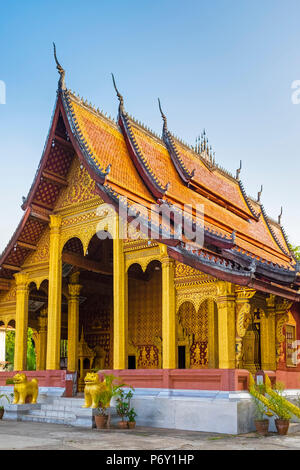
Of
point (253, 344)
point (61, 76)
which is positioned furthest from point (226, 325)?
point (61, 76)

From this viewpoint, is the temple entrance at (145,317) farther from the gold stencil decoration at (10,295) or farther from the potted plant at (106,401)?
the potted plant at (106,401)

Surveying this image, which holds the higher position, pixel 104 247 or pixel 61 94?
pixel 61 94

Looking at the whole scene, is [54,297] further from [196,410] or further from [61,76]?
[61,76]

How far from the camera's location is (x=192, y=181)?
15672 millimetres

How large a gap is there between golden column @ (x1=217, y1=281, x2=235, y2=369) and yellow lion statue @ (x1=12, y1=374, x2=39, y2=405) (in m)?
4.59

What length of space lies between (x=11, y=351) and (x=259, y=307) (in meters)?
38.4

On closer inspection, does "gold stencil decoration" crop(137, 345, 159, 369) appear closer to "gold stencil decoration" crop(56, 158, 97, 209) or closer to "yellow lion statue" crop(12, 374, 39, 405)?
"yellow lion statue" crop(12, 374, 39, 405)

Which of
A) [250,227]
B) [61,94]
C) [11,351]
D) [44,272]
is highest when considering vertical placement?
[61,94]

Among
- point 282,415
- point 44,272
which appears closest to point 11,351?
point 44,272

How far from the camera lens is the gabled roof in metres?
10.9

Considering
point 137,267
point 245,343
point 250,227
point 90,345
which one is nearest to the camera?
point 245,343

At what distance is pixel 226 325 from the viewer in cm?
1005
